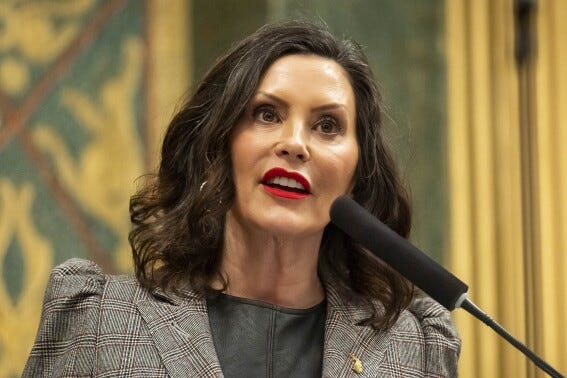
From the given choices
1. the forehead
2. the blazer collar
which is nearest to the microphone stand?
the blazer collar

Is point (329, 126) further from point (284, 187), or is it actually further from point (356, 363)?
point (356, 363)

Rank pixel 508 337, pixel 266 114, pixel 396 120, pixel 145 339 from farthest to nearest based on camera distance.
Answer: pixel 396 120, pixel 266 114, pixel 145 339, pixel 508 337

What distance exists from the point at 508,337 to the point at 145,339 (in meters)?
0.54

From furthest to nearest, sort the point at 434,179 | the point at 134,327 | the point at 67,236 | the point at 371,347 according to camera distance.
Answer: the point at 434,179 < the point at 67,236 < the point at 371,347 < the point at 134,327

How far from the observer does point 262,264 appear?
156 centimetres

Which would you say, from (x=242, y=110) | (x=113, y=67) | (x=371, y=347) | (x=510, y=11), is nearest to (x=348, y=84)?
(x=242, y=110)

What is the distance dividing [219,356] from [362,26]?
3.87ft

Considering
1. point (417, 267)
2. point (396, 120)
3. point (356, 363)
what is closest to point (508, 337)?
point (417, 267)

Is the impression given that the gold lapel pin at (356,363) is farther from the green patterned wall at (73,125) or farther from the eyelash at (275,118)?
the green patterned wall at (73,125)

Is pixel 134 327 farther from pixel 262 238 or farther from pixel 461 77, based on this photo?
pixel 461 77

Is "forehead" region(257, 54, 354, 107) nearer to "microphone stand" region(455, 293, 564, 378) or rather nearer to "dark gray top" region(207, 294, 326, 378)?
"dark gray top" region(207, 294, 326, 378)

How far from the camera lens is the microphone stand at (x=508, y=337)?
1041mm

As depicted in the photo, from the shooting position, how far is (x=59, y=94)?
2248mm

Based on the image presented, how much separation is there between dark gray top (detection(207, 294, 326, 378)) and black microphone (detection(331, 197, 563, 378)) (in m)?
0.37
